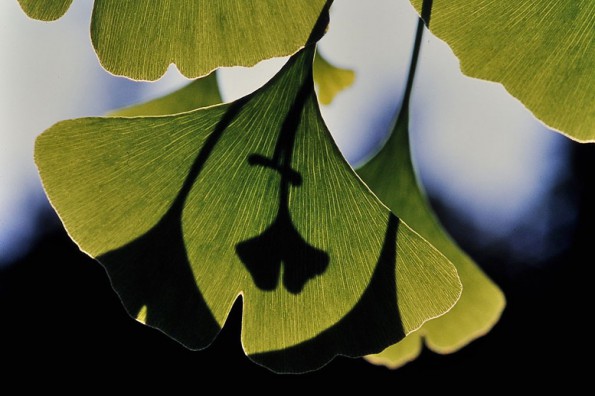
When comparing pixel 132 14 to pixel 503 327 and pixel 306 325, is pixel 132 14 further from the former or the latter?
pixel 503 327

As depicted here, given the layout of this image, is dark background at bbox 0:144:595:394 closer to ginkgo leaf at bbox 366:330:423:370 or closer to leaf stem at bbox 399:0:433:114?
ginkgo leaf at bbox 366:330:423:370

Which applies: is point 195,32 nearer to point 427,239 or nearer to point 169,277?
point 169,277

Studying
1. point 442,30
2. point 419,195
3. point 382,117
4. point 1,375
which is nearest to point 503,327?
point 382,117

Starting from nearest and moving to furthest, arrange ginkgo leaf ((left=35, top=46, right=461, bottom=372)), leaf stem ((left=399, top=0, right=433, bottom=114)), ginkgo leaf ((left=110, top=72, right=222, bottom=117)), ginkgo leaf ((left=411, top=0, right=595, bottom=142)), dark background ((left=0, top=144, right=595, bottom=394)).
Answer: ginkgo leaf ((left=411, top=0, right=595, bottom=142))
ginkgo leaf ((left=35, top=46, right=461, bottom=372))
leaf stem ((left=399, top=0, right=433, bottom=114))
ginkgo leaf ((left=110, top=72, right=222, bottom=117))
dark background ((left=0, top=144, right=595, bottom=394))

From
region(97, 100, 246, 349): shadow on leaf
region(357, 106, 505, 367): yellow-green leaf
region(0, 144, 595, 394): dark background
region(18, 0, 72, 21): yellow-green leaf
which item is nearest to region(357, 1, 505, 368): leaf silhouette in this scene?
region(357, 106, 505, 367): yellow-green leaf

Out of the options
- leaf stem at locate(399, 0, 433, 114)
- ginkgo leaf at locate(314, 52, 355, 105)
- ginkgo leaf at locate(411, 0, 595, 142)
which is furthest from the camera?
ginkgo leaf at locate(314, 52, 355, 105)

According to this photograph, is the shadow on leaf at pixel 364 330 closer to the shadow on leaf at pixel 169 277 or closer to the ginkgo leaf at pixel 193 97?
the shadow on leaf at pixel 169 277
